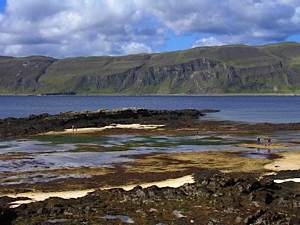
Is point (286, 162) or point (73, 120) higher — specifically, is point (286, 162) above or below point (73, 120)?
below

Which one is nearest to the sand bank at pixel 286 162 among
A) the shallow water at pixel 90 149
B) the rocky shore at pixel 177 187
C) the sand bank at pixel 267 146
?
the rocky shore at pixel 177 187

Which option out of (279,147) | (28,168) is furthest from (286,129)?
(28,168)

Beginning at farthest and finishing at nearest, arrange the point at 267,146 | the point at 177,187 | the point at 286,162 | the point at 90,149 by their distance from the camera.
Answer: the point at 267,146
the point at 90,149
the point at 286,162
the point at 177,187

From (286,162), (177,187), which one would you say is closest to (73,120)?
(286,162)

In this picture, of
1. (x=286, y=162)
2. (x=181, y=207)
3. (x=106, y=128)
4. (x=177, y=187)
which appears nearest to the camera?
(x=181, y=207)

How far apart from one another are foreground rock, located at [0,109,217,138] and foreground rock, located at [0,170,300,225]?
155 feet

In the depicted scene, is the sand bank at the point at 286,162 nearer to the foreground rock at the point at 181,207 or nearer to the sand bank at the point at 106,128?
the foreground rock at the point at 181,207

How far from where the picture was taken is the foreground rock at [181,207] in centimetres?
2227

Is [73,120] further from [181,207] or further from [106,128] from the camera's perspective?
[181,207]

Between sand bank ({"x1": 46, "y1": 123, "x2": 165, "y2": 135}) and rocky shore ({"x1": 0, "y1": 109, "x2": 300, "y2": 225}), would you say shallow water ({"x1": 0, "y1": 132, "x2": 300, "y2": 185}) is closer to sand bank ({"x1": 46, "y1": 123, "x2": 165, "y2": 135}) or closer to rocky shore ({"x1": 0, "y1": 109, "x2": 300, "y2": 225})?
rocky shore ({"x1": 0, "y1": 109, "x2": 300, "y2": 225})

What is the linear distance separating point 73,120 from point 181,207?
65431 millimetres

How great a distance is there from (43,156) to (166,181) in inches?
657

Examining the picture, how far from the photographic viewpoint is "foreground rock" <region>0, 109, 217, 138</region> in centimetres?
7638

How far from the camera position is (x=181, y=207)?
24.1 m
